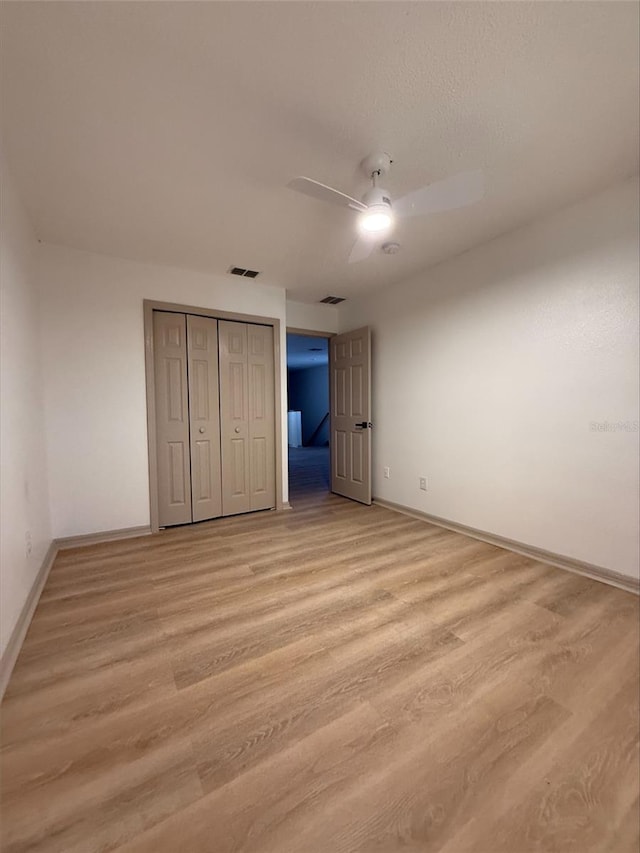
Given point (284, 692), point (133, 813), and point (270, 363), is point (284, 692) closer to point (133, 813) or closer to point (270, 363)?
point (133, 813)

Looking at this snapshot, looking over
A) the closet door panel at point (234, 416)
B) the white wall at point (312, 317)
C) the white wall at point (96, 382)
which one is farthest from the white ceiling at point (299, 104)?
the white wall at point (312, 317)

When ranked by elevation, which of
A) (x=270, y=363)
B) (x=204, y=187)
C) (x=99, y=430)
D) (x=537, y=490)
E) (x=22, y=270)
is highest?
(x=204, y=187)

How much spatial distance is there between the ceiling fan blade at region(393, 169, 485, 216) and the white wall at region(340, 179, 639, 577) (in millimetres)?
1082

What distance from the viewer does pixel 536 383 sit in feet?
8.34

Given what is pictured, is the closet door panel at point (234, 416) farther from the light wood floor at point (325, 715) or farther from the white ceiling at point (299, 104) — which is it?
the light wood floor at point (325, 715)

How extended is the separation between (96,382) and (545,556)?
3.90 m

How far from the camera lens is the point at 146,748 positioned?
3.80 feet

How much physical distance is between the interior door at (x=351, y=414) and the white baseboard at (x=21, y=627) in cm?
298

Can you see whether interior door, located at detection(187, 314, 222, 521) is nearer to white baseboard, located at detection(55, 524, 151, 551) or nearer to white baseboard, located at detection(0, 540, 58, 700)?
white baseboard, located at detection(55, 524, 151, 551)

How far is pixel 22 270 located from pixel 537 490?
3.88 metres

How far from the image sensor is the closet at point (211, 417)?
327 cm

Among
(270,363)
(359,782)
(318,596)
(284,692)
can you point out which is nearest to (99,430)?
(270,363)

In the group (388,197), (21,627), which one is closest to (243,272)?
(388,197)

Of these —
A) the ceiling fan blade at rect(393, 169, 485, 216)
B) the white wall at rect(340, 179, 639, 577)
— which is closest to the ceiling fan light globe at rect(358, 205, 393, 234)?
the ceiling fan blade at rect(393, 169, 485, 216)
